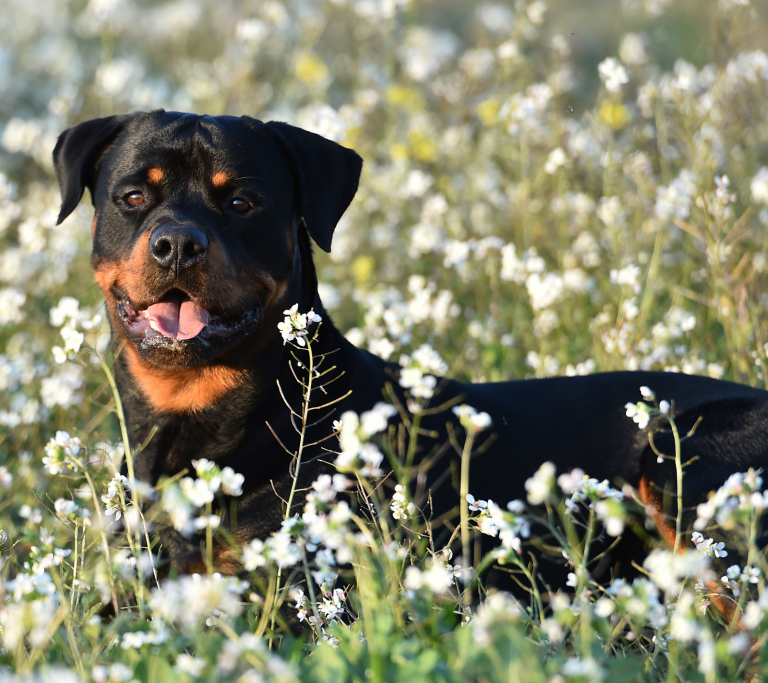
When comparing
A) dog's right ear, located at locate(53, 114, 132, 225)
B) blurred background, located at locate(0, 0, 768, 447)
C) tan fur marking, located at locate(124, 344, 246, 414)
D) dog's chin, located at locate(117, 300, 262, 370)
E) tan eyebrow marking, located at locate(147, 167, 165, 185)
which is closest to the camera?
dog's chin, located at locate(117, 300, 262, 370)

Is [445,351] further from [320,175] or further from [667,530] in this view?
[667,530]

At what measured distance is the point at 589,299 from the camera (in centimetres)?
494

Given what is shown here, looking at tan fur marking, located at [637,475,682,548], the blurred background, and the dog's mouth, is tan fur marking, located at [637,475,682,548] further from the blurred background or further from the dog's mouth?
the dog's mouth

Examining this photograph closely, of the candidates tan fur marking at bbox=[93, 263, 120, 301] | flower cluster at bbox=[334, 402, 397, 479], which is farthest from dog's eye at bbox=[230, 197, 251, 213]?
flower cluster at bbox=[334, 402, 397, 479]

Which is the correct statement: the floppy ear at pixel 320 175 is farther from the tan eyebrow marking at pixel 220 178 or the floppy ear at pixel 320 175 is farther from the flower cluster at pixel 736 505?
the flower cluster at pixel 736 505

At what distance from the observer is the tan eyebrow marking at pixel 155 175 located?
2859 millimetres

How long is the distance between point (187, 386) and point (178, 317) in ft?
0.71

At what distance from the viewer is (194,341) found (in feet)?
8.63

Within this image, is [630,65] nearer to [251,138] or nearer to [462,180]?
[462,180]

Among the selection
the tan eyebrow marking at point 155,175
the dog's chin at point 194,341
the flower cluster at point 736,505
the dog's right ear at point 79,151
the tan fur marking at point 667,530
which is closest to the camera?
the flower cluster at point 736,505

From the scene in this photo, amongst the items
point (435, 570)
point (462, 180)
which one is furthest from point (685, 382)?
point (462, 180)

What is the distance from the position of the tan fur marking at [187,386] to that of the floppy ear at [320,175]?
21.5 inches

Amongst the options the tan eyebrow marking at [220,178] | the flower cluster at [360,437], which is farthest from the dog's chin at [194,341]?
the flower cluster at [360,437]

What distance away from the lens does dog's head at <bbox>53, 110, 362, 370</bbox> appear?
2.65 metres
